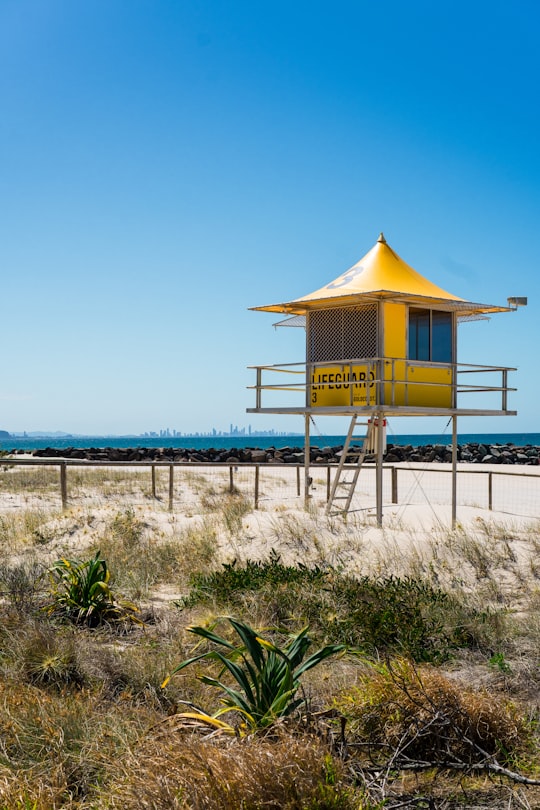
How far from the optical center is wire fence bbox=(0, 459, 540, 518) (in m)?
21.2

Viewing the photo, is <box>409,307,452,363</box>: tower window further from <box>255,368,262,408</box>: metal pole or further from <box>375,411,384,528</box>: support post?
<box>255,368,262,408</box>: metal pole

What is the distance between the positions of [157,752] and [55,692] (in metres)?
2.36

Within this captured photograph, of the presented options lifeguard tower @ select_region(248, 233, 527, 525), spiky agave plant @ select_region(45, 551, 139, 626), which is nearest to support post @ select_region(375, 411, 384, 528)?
lifeguard tower @ select_region(248, 233, 527, 525)

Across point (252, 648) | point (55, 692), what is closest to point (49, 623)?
point (55, 692)

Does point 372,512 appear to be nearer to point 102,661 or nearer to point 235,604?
point 235,604

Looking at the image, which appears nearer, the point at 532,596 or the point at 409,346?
the point at 532,596

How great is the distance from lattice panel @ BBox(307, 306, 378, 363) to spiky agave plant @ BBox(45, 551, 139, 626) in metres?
10.2

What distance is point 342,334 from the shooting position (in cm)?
1916

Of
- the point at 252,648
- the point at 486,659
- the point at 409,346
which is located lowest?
the point at 486,659

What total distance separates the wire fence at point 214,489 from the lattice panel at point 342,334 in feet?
9.59

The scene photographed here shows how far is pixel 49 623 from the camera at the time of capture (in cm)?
868

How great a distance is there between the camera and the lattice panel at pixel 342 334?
18609 millimetres

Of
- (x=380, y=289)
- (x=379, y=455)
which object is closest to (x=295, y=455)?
(x=379, y=455)

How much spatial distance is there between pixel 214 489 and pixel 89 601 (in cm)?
1752
